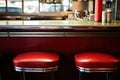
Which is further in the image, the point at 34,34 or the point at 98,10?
the point at 98,10

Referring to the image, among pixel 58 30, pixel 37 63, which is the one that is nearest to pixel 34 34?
pixel 58 30

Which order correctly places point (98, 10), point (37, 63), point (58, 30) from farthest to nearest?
point (98, 10), point (58, 30), point (37, 63)

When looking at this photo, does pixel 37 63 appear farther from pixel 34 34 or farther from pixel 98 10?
pixel 98 10

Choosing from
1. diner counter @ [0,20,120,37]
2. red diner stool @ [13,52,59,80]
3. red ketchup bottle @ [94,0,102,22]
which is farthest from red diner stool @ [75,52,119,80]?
red ketchup bottle @ [94,0,102,22]

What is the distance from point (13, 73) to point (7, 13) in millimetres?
4312

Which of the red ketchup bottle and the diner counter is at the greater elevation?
the red ketchup bottle

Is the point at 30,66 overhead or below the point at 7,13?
below

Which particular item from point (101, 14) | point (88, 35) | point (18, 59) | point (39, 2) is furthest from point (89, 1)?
point (18, 59)

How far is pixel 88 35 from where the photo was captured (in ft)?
7.38

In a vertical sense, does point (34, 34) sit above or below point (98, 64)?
above

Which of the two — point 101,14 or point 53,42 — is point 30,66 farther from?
point 101,14

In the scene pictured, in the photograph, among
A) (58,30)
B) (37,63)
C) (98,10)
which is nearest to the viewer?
(37,63)

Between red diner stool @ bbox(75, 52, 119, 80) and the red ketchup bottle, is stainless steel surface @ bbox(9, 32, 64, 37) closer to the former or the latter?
red diner stool @ bbox(75, 52, 119, 80)

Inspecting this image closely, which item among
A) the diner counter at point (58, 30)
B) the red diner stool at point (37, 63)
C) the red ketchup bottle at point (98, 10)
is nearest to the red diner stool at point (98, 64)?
Result: the red diner stool at point (37, 63)
